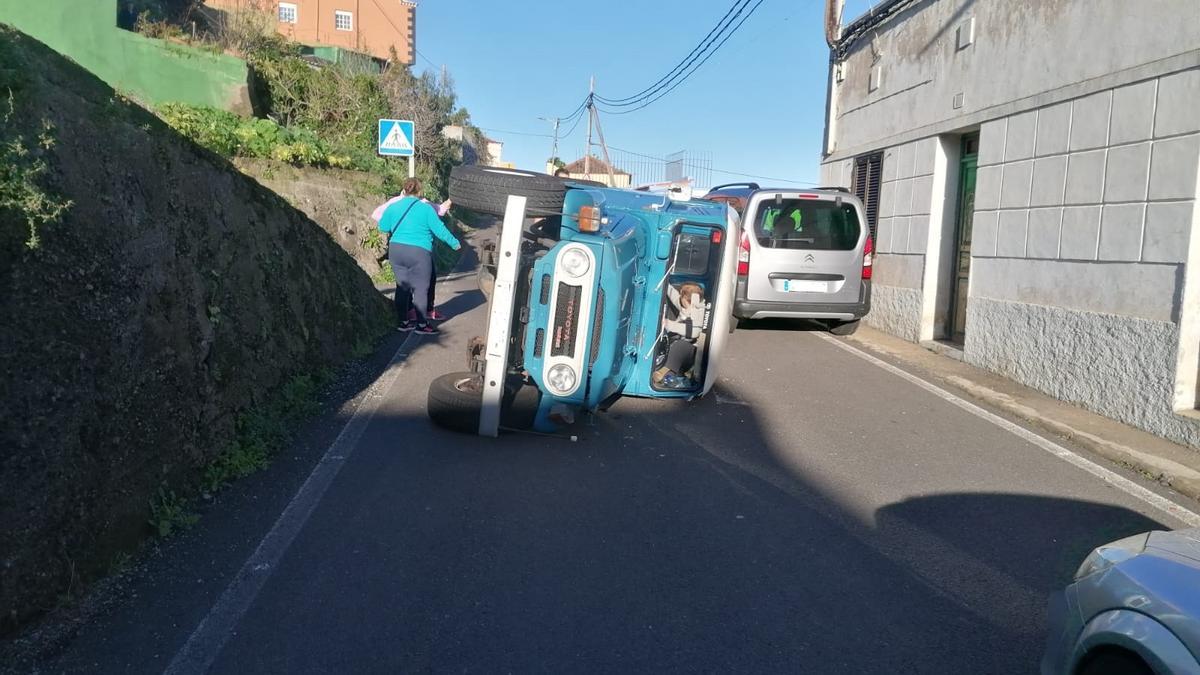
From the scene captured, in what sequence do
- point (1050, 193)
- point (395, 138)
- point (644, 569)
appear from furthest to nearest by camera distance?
point (395, 138) → point (1050, 193) → point (644, 569)

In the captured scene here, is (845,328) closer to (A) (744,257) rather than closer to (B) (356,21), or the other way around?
(A) (744,257)

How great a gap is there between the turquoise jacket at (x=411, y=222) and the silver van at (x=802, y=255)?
12.5 ft

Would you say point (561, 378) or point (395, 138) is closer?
point (561, 378)

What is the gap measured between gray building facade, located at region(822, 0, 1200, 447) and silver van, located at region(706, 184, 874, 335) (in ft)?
3.65

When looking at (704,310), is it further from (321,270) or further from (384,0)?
(384,0)

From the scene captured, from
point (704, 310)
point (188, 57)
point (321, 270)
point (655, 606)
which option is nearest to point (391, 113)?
point (188, 57)

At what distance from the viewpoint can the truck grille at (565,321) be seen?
6.28 metres

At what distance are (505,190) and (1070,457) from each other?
4.61 m

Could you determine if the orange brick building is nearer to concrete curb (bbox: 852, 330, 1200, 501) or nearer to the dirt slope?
concrete curb (bbox: 852, 330, 1200, 501)

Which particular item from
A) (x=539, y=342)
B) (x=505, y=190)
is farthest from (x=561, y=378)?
(x=505, y=190)

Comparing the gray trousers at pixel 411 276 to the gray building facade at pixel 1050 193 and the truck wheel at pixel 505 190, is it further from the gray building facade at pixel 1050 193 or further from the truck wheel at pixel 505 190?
the gray building facade at pixel 1050 193

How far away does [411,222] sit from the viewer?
1026 cm

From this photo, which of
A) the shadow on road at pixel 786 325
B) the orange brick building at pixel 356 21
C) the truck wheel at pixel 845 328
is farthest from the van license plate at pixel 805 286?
the orange brick building at pixel 356 21

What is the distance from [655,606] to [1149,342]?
5554 mm
